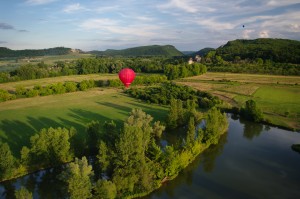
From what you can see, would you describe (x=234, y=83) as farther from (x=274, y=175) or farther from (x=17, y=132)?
(x=17, y=132)

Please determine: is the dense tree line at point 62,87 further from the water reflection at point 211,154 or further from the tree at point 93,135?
the water reflection at point 211,154

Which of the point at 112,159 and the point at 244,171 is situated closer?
the point at 112,159

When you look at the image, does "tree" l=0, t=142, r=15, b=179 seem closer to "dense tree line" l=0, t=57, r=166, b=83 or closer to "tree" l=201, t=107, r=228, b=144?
"tree" l=201, t=107, r=228, b=144

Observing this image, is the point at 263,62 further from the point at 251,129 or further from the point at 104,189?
the point at 104,189

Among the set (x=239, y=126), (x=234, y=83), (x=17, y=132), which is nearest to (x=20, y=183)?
(x=17, y=132)

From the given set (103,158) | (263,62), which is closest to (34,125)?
(103,158)

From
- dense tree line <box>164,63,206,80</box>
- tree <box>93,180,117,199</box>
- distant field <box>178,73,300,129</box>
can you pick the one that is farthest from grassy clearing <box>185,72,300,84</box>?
tree <box>93,180,117,199</box>
